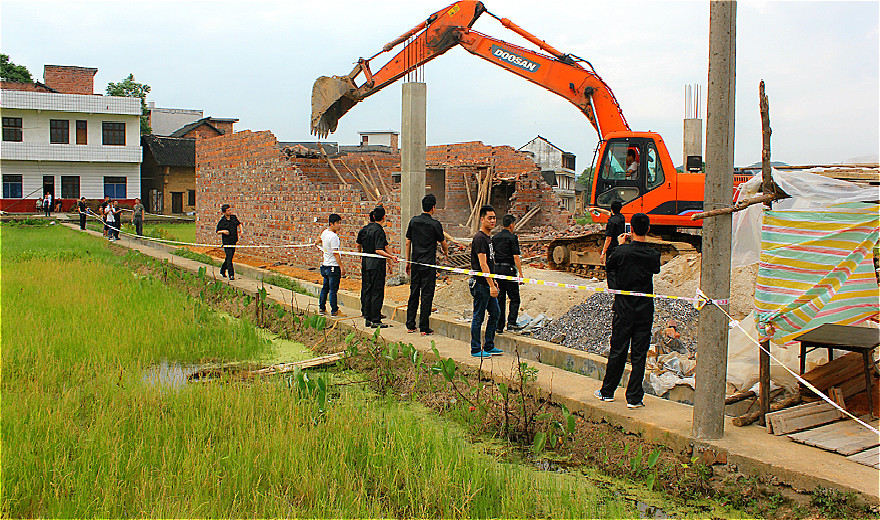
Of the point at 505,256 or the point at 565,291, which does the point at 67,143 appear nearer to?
the point at 565,291

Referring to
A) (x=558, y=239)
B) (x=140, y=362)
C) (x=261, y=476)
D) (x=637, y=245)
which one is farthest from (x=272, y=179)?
(x=261, y=476)

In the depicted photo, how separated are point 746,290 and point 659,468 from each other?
217 inches

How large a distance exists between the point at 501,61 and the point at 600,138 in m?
2.71

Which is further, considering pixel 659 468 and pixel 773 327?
pixel 773 327

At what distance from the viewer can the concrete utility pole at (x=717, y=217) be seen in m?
5.43

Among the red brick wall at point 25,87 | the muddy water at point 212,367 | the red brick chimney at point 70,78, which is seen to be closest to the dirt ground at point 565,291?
the muddy water at point 212,367

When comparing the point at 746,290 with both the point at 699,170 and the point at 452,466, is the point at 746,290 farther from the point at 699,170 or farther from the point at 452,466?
the point at 452,466

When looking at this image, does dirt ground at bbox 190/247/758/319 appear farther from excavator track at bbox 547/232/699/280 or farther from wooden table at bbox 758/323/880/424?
wooden table at bbox 758/323/880/424

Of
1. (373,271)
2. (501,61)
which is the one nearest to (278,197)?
(501,61)

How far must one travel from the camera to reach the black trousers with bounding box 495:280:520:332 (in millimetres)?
9359

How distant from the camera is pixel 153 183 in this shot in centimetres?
5184

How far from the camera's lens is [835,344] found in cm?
570

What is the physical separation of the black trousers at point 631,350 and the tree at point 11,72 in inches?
2562

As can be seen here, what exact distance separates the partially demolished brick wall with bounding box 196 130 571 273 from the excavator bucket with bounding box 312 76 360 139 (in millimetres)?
1300
